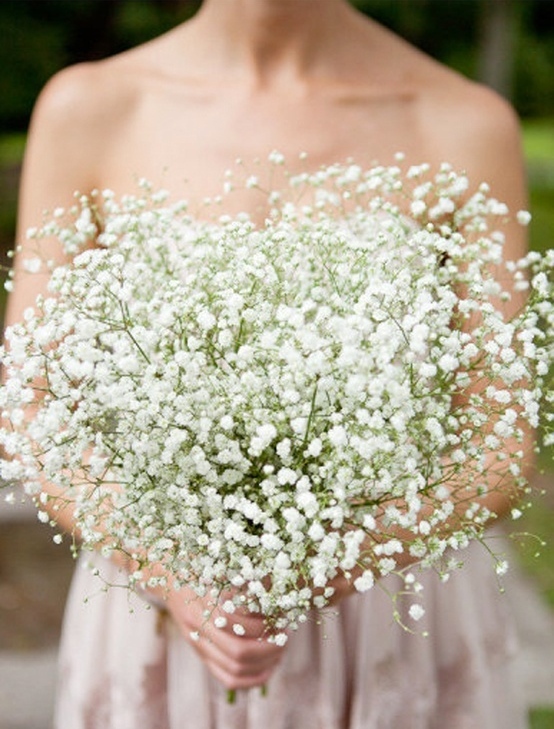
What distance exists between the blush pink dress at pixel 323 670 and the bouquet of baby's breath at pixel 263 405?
0.84 m

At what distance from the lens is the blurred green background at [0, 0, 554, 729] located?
1820 centimetres

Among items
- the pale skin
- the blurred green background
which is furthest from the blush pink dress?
the blurred green background

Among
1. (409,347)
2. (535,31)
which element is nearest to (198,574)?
(409,347)

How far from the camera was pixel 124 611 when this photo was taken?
2.75 m

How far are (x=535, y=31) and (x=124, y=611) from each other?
1155 inches

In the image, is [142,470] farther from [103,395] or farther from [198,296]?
[198,296]

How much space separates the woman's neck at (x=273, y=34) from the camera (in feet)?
8.87

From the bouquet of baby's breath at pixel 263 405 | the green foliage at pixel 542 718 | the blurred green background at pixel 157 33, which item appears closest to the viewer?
the bouquet of baby's breath at pixel 263 405

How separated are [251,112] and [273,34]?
0.62 feet

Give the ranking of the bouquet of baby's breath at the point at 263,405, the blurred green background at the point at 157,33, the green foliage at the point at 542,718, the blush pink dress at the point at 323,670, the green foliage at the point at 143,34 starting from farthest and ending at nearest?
the green foliage at the point at 143,34 → the blurred green background at the point at 157,33 → the green foliage at the point at 542,718 → the blush pink dress at the point at 323,670 → the bouquet of baby's breath at the point at 263,405

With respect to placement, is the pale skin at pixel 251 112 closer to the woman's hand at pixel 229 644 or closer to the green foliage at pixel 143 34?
the woman's hand at pixel 229 644

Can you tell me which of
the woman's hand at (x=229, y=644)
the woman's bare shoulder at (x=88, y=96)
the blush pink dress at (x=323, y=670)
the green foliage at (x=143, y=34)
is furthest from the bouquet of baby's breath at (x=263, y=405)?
the green foliage at (x=143, y=34)

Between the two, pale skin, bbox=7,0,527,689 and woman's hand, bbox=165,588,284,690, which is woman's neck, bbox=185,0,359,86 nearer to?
pale skin, bbox=7,0,527,689

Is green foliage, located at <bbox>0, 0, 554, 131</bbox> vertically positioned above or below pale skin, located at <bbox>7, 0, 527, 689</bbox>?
above
